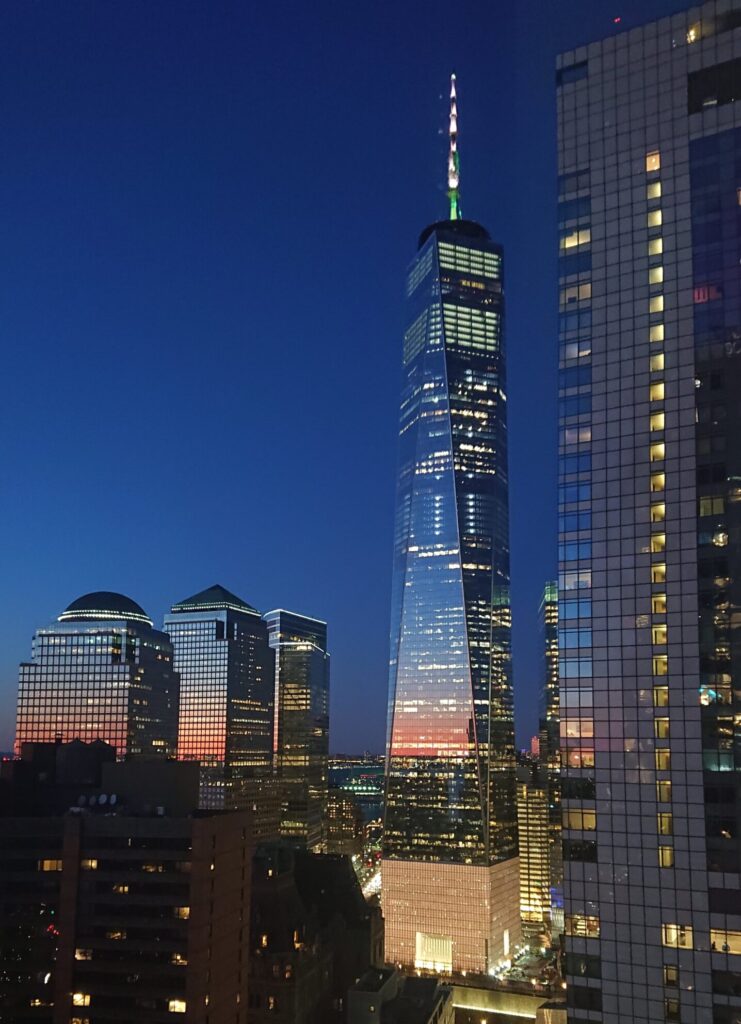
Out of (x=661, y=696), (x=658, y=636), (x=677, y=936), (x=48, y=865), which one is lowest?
(x=48, y=865)

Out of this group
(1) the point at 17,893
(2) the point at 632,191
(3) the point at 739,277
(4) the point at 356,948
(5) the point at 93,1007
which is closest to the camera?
(3) the point at 739,277

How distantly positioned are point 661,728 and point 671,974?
1949 centimetres

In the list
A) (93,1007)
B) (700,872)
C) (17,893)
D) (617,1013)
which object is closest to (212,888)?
(93,1007)

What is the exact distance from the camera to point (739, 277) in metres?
85.6

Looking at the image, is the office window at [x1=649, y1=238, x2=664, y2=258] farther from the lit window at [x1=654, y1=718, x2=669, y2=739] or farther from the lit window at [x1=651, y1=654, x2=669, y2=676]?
the lit window at [x1=654, y1=718, x2=669, y2=739]

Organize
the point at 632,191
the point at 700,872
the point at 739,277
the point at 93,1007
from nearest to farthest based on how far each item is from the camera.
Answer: the point at 700,872, the point at 739,277, the point at 632,191, the point at 93,1007

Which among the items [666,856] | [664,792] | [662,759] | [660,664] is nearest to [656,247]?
[660,664]

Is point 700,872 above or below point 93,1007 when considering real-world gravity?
above

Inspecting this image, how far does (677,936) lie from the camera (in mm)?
79375

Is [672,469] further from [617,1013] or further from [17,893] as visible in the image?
[17,893]

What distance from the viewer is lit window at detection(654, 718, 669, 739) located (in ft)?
274

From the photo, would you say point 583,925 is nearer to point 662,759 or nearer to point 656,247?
point 662,759

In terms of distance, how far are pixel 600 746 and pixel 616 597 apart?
13290 millimetres

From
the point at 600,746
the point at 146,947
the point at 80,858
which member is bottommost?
the point at 146,947
